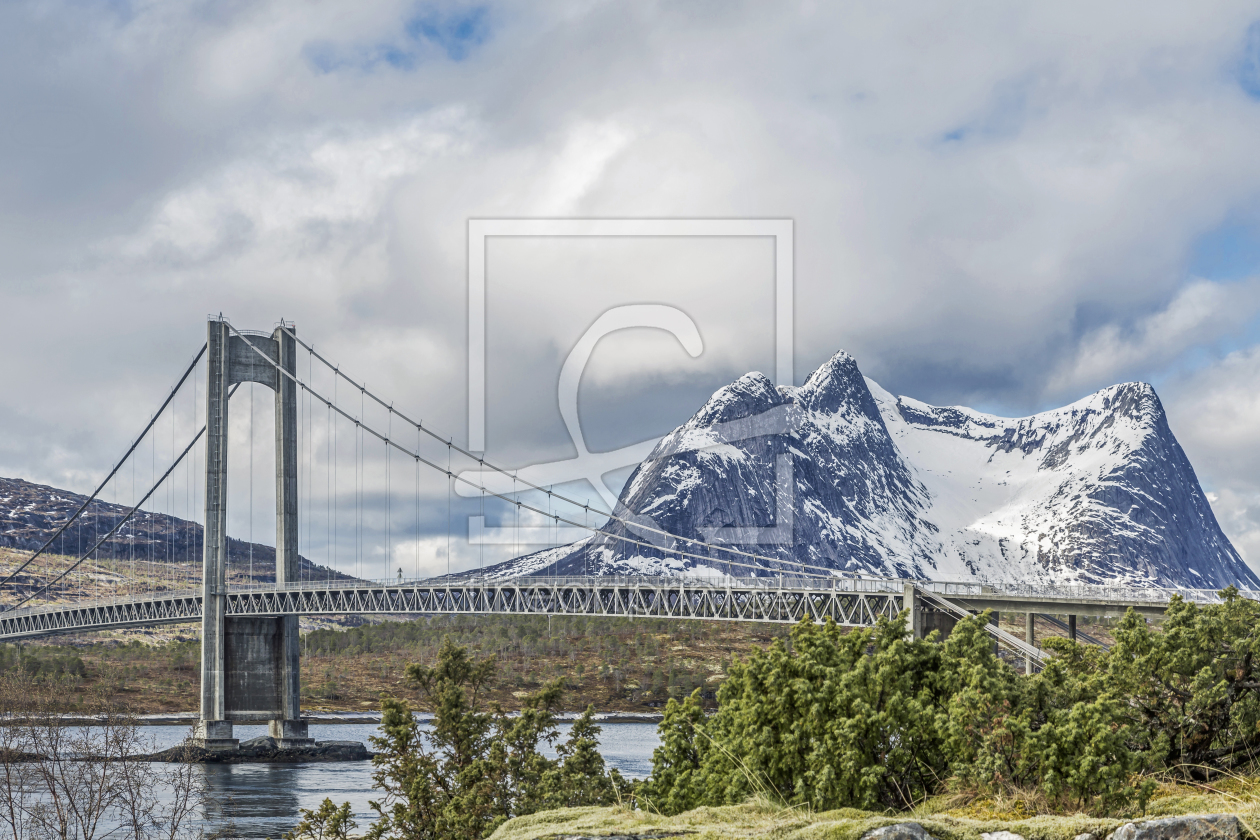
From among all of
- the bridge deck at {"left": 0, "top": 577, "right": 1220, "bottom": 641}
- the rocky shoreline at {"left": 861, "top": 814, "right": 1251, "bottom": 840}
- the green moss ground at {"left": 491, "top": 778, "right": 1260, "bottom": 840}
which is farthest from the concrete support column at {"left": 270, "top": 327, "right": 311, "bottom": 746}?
the rocky shoreline at {"left": 861, "top": 814, "right": 1251, "bottom": 840}

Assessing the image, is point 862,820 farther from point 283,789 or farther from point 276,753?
point 276,753

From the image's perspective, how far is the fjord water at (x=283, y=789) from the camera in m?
48.7

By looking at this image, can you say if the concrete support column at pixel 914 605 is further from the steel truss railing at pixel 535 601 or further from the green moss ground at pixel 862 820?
the green moss ground at pixel 862 820

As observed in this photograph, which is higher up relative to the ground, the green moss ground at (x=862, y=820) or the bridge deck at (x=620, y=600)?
the green moss ground at (x=862, y=820)

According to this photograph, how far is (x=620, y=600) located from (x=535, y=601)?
10777mm

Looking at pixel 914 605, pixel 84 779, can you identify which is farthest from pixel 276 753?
pixel 84 779

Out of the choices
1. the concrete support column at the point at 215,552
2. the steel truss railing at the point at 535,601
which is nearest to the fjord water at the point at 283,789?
the concrete support column at the point at 215,552

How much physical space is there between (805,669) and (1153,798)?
5.68 m

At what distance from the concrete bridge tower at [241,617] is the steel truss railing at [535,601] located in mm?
1941

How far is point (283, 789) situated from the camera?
62.0 metres

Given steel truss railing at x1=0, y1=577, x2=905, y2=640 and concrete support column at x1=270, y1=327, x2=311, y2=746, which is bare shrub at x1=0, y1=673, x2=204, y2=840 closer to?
concrete support column at x1=270, y1=327, x2=311, y2=746

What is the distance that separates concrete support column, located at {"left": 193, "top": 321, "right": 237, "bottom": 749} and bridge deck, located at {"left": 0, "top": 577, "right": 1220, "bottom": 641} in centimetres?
163

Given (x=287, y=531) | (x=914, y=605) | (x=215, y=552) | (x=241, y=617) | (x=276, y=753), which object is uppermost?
(x=287, y=531)

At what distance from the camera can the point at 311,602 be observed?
81.5m
